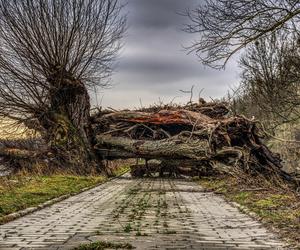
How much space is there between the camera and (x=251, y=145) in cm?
1716

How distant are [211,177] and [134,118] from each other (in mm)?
5040

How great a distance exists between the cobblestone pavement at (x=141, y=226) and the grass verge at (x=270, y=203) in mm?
249

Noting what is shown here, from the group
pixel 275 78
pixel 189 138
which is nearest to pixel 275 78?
pixel 275 78

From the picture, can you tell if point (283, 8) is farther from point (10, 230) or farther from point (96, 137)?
point (96, 137)

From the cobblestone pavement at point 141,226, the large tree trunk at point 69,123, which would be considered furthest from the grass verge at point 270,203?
the large tree trunk at point 69,123

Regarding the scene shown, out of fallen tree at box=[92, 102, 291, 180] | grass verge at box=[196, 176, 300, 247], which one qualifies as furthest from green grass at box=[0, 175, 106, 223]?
fallen tree at box=[92, 102, 291, 180]

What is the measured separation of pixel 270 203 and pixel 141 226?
11.9 ft

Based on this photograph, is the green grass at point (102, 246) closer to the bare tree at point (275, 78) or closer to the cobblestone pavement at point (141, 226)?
the cobblestone pavement at point (141, 226)

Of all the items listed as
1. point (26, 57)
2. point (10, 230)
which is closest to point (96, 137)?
point (26, 57)

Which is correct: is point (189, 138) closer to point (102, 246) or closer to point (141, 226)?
point (141, 226)

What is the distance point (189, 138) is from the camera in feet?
61.6

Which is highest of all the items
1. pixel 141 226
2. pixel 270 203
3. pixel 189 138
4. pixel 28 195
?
pixel 189 138

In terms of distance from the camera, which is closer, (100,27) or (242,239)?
(242,239)

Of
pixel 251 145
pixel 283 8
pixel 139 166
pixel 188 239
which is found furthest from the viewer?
pixel 139 166
